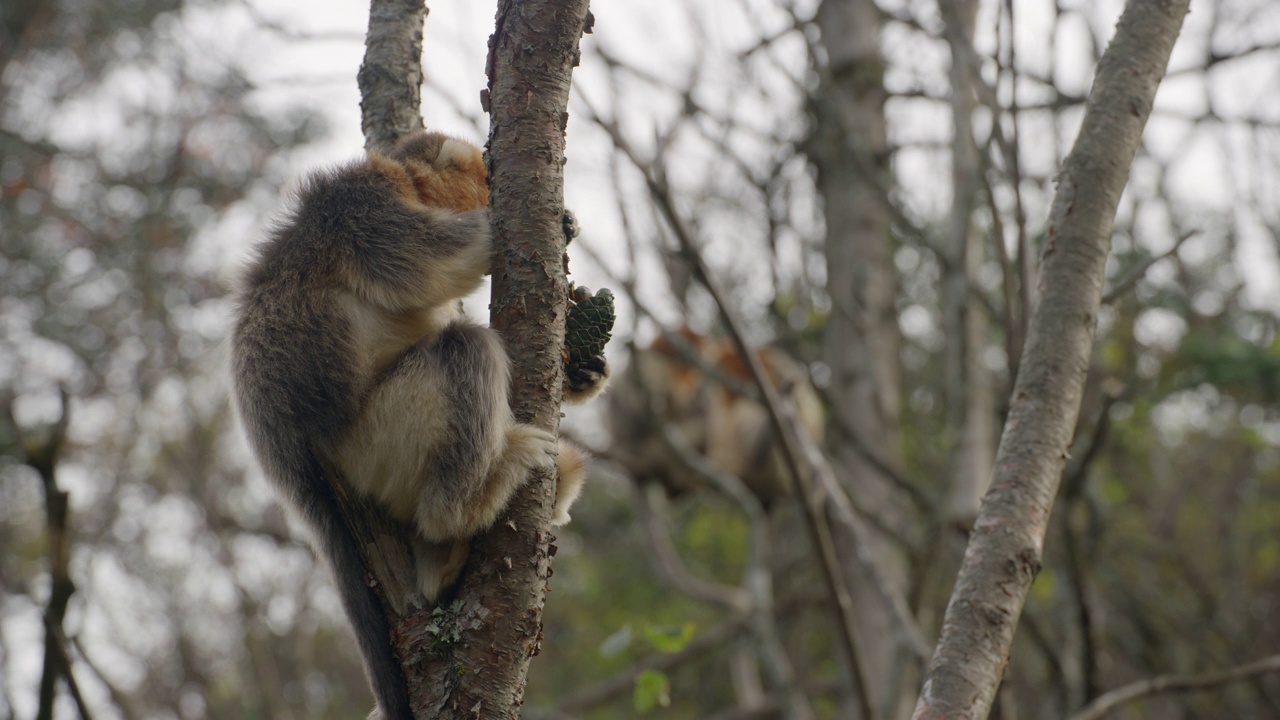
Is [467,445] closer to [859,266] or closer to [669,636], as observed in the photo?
[669,636]

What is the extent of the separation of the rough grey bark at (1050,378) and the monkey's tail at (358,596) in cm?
117

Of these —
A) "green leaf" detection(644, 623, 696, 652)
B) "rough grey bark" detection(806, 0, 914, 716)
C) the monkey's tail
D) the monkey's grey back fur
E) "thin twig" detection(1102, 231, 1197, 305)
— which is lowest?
the monkey's tail

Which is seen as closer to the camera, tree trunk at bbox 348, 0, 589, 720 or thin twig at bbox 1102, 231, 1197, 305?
tree trunk at bbox 348, 0, 589, 720

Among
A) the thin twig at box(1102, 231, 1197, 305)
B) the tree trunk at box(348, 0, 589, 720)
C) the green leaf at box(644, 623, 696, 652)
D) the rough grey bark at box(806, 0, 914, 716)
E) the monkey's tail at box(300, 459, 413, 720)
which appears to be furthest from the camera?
the rough grey bark at box(806, 0, 914, 716)

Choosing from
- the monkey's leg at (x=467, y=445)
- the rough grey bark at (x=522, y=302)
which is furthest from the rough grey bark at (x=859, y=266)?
the rough grey bark at (x=522, y=302)

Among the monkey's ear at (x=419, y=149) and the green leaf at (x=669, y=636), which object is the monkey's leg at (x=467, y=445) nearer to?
the monkey's ear at (x=419, y=149)

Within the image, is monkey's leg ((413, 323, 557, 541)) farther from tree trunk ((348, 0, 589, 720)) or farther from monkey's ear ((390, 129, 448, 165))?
monkey's ear ((390, 129, 448, 165))

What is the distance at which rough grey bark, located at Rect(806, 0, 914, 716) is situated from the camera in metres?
6.90

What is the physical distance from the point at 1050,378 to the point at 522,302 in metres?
1.27

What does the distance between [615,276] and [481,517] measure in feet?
9.42

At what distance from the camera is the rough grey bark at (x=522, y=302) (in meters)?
2.28

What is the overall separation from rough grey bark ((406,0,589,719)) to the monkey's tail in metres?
0.19

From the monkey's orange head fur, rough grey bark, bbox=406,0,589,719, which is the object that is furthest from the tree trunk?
the monkey's orange head fur

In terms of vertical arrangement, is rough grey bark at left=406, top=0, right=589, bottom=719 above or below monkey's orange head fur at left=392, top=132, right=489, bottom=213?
below
